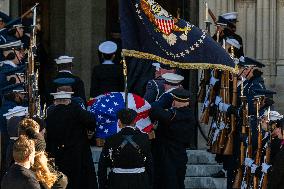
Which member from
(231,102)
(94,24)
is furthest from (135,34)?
(94,24)

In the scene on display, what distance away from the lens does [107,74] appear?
16641 mm

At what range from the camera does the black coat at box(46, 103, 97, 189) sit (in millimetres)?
14344

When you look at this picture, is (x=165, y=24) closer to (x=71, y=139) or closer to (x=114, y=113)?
(x=114, y=113)

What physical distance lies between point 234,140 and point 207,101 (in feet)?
2.80

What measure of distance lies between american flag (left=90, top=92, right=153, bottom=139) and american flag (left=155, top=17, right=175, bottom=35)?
1.28 m

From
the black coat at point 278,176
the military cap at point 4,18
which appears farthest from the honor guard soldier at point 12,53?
the black coat at point 278,176

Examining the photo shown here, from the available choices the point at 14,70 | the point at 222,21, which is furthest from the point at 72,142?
the point at 222,21

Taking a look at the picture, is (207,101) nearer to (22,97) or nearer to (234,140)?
(234,140)

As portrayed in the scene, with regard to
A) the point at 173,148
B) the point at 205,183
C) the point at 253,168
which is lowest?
the point at 205,183

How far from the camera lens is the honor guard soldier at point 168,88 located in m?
14.5

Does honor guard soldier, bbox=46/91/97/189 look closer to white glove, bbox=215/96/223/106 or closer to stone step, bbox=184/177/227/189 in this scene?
stone step, bbox=184/177/227/189

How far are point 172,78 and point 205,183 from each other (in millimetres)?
1885

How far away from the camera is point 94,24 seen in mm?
19531

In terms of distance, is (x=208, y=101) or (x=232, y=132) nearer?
(x=232, y=132)
